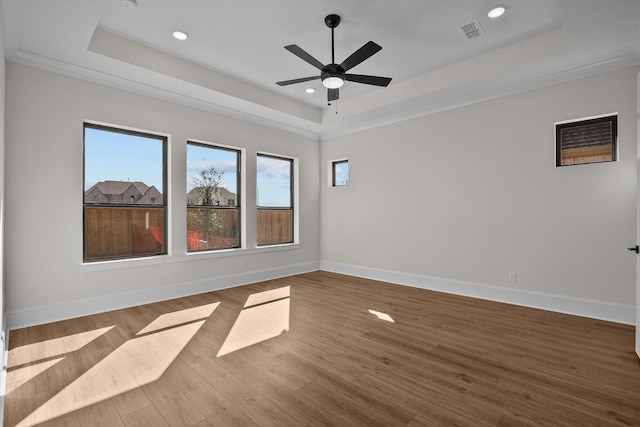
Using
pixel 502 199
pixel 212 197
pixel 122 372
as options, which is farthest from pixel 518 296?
pixel 212 197

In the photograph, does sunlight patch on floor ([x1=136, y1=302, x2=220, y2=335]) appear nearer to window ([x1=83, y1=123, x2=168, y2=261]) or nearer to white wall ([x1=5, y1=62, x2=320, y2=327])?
white wall ([x1=5, y1=62, x2=320, y2=327])

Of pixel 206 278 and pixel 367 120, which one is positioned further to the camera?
pixel 367 120

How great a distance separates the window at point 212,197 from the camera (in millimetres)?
4801

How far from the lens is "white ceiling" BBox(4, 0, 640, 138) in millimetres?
2887

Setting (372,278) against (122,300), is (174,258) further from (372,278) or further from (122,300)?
(372,278)

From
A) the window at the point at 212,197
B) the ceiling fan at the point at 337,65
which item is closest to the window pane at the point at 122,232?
the window at the point at 212,197

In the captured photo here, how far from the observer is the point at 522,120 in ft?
13.5

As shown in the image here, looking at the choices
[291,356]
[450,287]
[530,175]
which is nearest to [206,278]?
[291,356]

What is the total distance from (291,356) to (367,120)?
4.28 m

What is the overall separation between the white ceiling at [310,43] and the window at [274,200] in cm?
136

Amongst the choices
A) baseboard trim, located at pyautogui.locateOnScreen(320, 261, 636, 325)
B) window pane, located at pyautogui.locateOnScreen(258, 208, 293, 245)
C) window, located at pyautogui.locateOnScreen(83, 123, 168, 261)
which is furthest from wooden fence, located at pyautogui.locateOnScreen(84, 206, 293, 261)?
baseboard trim, located at pyautogui.locateOnScreen(320, 261, 636, 325)

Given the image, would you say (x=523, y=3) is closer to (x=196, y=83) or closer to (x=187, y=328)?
(x=196, y=83)

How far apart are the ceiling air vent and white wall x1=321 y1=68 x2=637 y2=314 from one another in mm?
1222

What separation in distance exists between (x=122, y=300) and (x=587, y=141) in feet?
19.7
